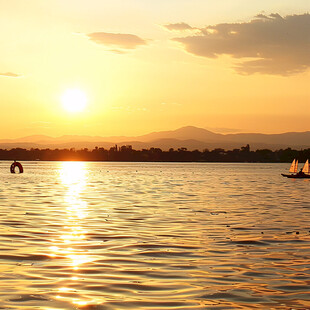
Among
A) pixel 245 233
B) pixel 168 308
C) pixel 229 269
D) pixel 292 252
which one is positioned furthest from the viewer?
pixel 245 233

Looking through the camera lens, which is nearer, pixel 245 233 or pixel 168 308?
pixel 168 308

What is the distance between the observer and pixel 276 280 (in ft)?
53.2

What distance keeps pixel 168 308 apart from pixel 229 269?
18.0 ft

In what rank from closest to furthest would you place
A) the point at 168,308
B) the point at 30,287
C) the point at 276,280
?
1. the point at 168,308
2. the point at 30,287
3. the point at 276,280

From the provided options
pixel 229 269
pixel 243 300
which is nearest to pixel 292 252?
pixel 229 269

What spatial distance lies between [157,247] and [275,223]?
12.5 m

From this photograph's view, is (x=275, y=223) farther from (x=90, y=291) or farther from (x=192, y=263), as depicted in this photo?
(x=90, y=291)

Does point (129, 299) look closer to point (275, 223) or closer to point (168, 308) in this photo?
point (168, 308)

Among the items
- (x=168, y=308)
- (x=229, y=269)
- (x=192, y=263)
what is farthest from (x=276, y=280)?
(x=168, y=308)

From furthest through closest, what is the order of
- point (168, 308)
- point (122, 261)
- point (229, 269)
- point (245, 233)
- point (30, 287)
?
point (245, 233), point (122, 261), point (229, 269), point (30, 287), point (168, 308)

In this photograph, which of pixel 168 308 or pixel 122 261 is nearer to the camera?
pixel 168 308

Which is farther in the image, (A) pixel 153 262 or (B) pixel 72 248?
(B) pixel 72 248

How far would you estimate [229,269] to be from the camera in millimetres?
17875

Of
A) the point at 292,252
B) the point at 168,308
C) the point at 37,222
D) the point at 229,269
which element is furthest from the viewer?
the point at 37,222
